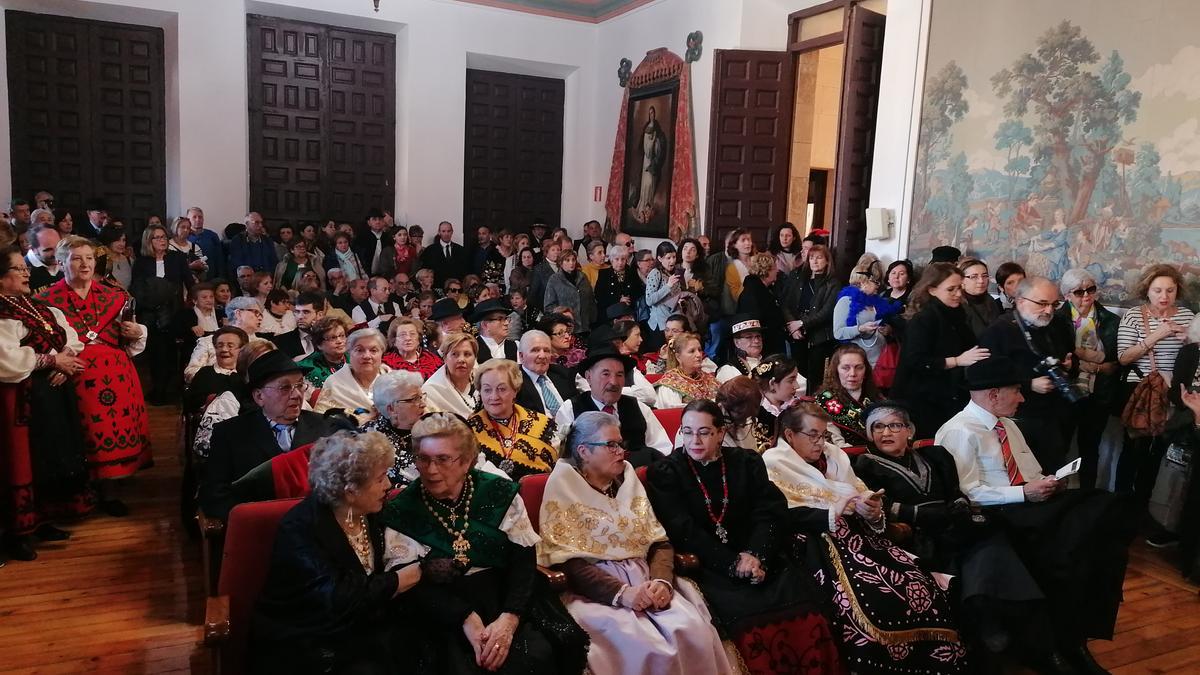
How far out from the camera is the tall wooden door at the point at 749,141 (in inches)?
386

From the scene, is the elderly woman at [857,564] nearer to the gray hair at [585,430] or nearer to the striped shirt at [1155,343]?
the gray hair at [585,430]

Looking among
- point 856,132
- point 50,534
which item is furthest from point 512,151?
point 50,534

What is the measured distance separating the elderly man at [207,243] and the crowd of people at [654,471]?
3835 millimetres

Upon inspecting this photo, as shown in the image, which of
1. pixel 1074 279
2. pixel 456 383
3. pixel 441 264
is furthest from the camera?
pixel 441 264

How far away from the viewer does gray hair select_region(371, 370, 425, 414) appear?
11.8 feet

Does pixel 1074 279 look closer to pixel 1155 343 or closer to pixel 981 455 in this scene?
pixel 1155 343

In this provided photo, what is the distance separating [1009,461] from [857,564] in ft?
3.47

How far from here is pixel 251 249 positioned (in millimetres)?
9992

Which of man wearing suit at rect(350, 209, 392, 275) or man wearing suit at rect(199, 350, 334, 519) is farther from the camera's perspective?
man wearing suit at rect(350, 209, 392, 275)

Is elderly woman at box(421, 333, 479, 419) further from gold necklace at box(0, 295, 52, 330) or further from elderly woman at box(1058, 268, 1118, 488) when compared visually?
elderly woman at box(1058, 268, 1118, 488)

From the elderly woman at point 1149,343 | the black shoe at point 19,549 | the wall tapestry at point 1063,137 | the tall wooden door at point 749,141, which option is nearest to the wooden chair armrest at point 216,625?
the black shoe at point 19,549

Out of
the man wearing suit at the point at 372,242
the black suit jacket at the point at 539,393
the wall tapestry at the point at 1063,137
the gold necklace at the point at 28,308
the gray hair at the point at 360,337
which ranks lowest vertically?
the black suit jacket at the point at 539,393

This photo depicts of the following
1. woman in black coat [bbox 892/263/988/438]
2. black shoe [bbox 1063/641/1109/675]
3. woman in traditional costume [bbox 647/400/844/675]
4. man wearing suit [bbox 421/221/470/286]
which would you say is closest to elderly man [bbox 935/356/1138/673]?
black shoe [bbox 1063/641/1109/675]

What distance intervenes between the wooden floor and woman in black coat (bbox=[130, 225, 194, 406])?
3104mm
